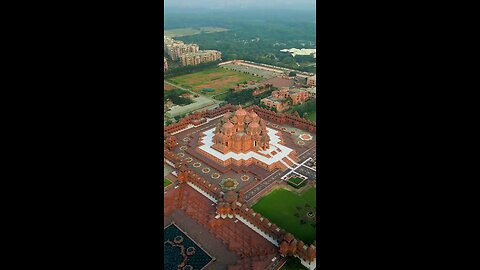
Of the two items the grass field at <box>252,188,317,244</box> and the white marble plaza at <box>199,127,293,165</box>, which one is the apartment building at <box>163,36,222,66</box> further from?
the grass field at <box>252,188,317,244</box>

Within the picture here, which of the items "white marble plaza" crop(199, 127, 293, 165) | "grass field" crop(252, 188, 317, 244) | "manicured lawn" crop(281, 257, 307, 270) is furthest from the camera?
"white marble plaza" crop(199, 127, 293, 165)

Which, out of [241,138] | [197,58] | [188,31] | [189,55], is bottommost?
[241,138]

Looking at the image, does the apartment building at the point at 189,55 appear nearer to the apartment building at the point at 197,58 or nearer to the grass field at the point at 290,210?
the apartment building at the point at 197,58

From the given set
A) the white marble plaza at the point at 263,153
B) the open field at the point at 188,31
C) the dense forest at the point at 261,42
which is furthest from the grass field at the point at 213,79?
the open field at the point at 188,31

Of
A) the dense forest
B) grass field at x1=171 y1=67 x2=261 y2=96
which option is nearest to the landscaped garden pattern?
grass field at x1=171 y1=67 x2=261 y2=96

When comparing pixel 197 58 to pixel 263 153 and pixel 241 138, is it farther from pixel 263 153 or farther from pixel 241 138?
pixel 263 153

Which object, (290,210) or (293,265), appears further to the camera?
(290,210)

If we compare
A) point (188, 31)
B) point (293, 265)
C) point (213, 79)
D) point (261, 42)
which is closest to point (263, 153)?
point (293, 265)
